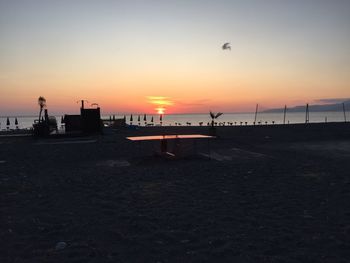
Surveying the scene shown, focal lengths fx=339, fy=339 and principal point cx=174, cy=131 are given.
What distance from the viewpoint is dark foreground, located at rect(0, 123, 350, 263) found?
4.60m

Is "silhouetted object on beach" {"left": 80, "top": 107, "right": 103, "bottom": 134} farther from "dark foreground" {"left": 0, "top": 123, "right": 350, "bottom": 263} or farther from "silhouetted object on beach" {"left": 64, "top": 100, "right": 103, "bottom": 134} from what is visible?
"dark foreground" {"left": 0, "top": 123, "right": 350, "bottom": 263}

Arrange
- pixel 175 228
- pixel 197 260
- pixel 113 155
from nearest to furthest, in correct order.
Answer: pixel 197 260
pixel 175 228
pixel 113 155

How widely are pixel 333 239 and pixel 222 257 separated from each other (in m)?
1.82

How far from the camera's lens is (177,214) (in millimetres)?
6371

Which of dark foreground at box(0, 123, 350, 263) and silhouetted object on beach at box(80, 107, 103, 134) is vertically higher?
silhouetted object on beach at box(80, 107, 103, 134)

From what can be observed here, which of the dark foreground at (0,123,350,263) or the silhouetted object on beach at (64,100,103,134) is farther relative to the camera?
the silhouetted object on beach at (64,100,103,134)

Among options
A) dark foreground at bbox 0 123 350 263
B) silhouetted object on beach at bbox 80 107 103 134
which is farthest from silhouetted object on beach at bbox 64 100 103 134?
dark foreground at bbox 0 123 350 263

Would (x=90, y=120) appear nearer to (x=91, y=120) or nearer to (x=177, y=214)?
(x=91, y=120)

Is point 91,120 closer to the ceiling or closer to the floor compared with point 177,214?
closer to the ceiling

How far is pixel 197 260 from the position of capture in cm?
432

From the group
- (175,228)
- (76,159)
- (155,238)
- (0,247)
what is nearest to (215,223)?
(175,228)

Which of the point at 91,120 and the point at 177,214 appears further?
the point at 91,120

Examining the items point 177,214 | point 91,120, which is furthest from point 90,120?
point 177,214

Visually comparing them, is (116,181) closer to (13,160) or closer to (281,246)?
(281,246)
